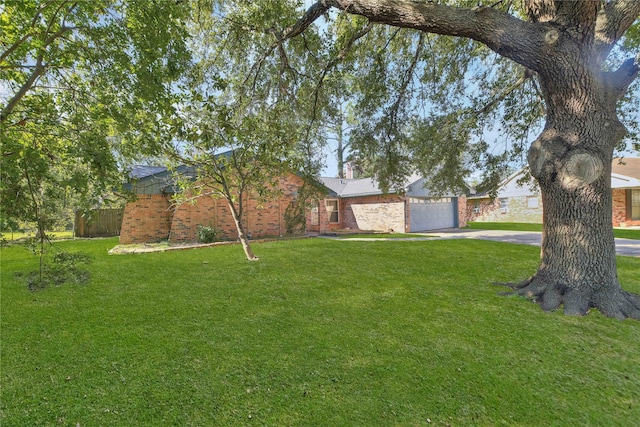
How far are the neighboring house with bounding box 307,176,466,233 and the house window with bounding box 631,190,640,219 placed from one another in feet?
31.0

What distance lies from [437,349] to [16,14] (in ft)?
22.9

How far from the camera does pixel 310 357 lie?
3.17m

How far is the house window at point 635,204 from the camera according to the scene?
18266 millimetres

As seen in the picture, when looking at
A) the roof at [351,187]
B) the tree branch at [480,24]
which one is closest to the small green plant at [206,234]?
the roof at [351,187]

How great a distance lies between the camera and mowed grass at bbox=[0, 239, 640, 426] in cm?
238

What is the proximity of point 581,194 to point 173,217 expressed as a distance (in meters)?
13.2

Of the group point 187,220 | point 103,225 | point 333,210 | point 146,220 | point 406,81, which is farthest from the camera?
point 333,210

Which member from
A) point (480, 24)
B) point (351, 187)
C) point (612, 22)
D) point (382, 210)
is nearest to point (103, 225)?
point (351, 187)

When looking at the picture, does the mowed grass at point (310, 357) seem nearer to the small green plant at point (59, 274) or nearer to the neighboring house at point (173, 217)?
the small green plant at point (59, 274)

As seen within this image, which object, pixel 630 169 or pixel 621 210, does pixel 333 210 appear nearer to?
pixel 621 210

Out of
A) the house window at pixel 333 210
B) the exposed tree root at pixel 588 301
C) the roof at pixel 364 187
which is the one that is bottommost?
→ the exposed tree root at pixel 588 301

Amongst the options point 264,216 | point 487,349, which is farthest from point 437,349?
point 264,216

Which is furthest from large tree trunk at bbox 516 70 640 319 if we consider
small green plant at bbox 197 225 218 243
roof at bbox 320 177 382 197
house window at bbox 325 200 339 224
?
house window at bbox 325 200 339 224

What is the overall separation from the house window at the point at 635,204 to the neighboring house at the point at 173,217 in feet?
68.2
